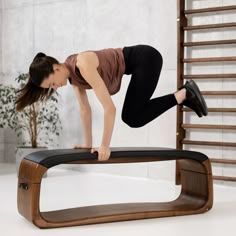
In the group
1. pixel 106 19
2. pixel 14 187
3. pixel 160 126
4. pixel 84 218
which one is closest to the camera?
pixel 84 218

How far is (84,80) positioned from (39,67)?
35cm

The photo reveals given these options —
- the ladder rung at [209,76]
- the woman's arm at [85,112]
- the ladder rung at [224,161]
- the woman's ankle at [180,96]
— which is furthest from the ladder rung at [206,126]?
the woman's arm at [85,112]

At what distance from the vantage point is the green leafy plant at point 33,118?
18.8 ft

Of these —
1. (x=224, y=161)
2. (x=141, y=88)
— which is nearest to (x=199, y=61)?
(x=224, y=161)

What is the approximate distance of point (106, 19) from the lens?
5727mm

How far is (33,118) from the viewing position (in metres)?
5.71

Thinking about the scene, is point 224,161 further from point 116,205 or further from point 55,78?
point 55,78

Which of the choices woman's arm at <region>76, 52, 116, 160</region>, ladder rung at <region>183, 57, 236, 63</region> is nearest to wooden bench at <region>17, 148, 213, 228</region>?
woman's arm at <region>76, 52, 116, 160</region>

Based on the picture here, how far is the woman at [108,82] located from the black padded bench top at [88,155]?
0.09m

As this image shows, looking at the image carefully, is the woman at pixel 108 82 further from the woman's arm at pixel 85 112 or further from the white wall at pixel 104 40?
the white wall at pixel 104 40

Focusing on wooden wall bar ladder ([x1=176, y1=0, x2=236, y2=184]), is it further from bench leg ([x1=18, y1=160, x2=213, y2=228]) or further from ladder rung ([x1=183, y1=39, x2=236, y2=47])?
bench leg ([x1=18, y1=160, x2=213, y2=228])

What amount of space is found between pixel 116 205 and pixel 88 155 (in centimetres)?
61

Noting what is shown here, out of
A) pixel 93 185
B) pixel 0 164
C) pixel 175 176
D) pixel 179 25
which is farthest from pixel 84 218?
pixel 0 164

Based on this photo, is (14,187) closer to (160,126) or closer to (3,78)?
(160,126)
